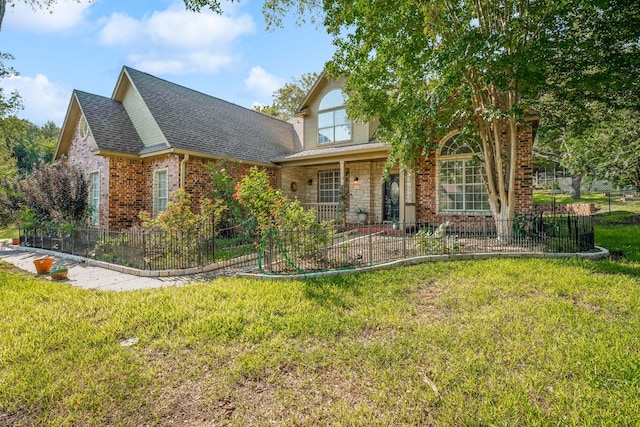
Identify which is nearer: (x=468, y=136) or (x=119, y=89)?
(x=468, y=136)

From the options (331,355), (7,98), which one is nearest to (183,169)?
(331,355)

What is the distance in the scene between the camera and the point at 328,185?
1609 centimetres

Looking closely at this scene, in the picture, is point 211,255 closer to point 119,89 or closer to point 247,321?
point 247,321

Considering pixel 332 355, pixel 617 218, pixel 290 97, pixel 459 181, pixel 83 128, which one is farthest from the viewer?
pixel 290 97

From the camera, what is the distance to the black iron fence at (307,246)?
6.96 meters

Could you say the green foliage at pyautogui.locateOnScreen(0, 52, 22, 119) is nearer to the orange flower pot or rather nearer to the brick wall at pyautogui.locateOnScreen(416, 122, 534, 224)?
the orange flower pot

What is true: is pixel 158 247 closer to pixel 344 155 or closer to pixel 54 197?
pixel 54 197

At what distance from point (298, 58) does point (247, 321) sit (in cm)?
959

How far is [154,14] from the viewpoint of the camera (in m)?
9.23

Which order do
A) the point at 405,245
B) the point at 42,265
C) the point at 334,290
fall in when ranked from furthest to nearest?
the point at 405,245, the point at 42,265, the point at 334,290

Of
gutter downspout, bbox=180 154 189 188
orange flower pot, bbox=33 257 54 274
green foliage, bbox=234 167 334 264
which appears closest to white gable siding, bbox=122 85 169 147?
gutter downspout, bbox=180 154 189 188

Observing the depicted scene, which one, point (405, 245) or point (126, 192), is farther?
point (126, 192)

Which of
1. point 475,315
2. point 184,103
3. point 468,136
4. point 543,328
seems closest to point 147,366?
point 475,315

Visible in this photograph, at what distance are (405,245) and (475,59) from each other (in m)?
4.63
